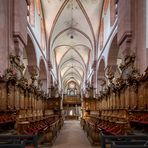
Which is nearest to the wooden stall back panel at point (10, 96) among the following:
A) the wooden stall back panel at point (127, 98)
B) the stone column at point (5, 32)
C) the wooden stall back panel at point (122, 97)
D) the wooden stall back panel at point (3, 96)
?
the wooden stall back panel at point (3, 96)

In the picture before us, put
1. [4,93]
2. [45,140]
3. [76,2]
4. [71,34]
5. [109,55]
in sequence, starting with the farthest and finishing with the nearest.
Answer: [71,34] → [76,2] → [109,55] → [4,93] → [45,140]

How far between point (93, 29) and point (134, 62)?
17727 mm

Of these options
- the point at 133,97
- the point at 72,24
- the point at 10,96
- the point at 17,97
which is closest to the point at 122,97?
the point at 133,97

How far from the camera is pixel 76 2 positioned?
98.4 feet

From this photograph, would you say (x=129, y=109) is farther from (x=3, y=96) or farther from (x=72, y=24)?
(x=72, y=24)

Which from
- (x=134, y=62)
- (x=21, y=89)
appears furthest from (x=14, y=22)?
(x=134, y=62)

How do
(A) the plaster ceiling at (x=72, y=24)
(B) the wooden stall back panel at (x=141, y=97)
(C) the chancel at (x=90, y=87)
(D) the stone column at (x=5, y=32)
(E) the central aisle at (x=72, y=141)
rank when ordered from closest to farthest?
(C) the chancel at (x=90, y=87), (E) the central aisle at (x=72, y=141), (B) the wooden stall back panel at (x=141, y=97), (D) the stone column at (x=5, y=32), (A) the plaster ceiling at (x=72, y=24)

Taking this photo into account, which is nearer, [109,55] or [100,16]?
[109,55]

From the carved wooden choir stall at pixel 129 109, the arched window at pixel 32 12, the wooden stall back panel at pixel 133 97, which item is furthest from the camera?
the arched window at pixel 32 12

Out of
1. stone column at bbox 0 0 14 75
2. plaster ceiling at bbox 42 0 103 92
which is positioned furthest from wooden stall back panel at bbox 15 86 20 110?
plaster ceiling at bbox 42 0 103 92

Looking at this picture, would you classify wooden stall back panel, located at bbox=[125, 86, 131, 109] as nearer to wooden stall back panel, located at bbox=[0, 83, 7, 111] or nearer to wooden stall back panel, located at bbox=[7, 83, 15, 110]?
wooden stall back panel, located at bbox=[7, 83, 15, 110]

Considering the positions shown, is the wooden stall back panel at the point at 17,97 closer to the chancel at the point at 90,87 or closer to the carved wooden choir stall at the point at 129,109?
the chancel at the point at 90,87

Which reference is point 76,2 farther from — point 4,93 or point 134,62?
point 4,93

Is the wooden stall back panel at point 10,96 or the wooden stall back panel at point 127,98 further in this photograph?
the wooden stall back panel at point 127,98
